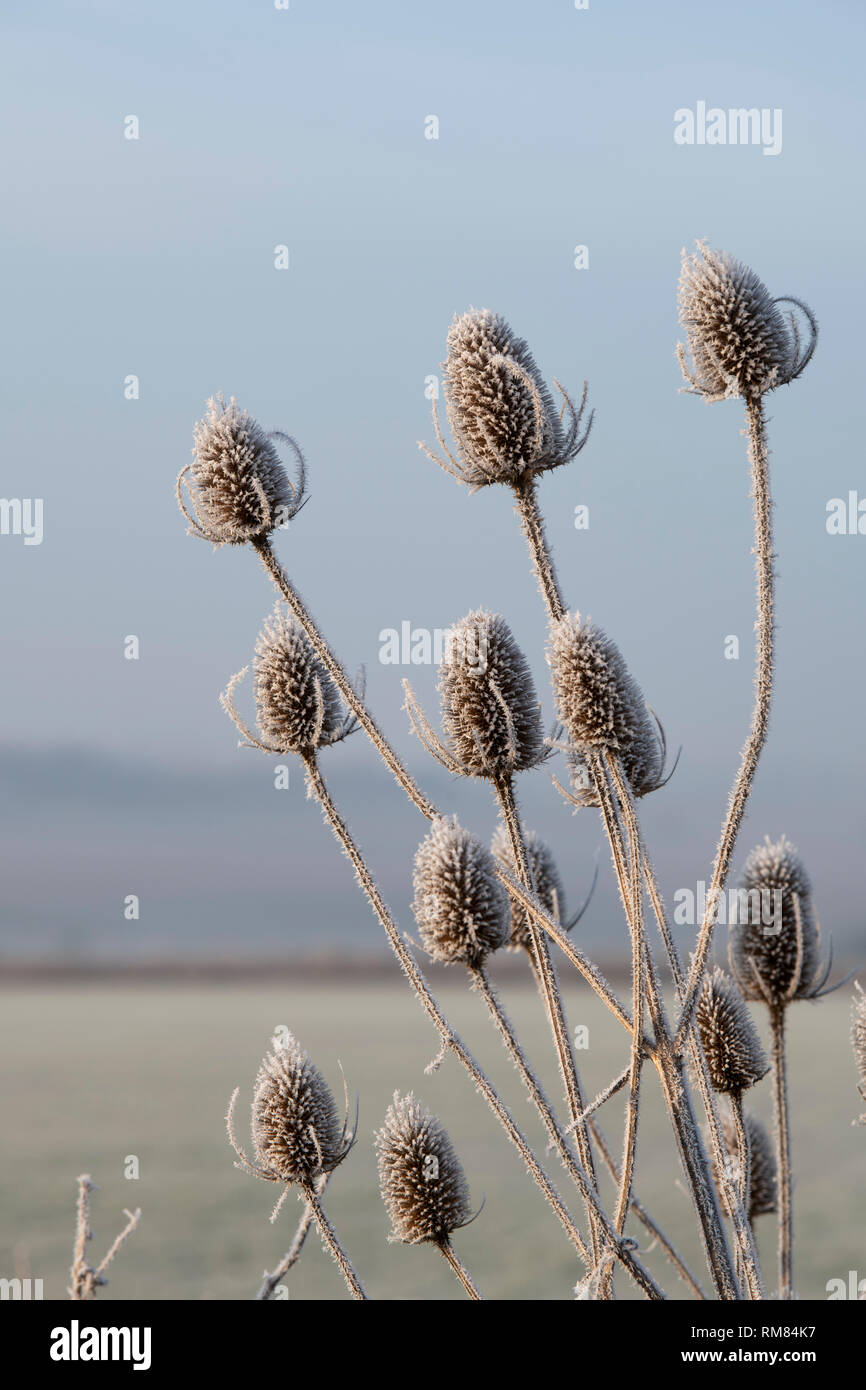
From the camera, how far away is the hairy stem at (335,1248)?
4.16m

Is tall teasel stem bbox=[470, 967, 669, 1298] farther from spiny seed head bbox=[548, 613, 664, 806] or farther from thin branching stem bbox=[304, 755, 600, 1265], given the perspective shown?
spiny seed head bbox=[548, 613, 664, 806]

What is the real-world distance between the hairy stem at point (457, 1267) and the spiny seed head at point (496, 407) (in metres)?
2.47

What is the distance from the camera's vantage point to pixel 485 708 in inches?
161

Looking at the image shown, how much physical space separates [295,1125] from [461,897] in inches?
34.8

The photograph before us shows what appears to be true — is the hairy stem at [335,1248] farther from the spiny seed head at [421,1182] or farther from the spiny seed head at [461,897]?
the spiny seed head at [461,897]

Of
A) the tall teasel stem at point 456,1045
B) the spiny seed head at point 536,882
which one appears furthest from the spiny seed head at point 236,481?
the spiny seed head at point 536,882

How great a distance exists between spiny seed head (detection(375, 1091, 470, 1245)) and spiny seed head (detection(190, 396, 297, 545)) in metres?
2.02

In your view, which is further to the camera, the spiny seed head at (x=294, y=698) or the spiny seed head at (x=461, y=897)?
the spiny seed head at (x=294, y=698)

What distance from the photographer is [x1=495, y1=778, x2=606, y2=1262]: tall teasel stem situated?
4.07 metres
